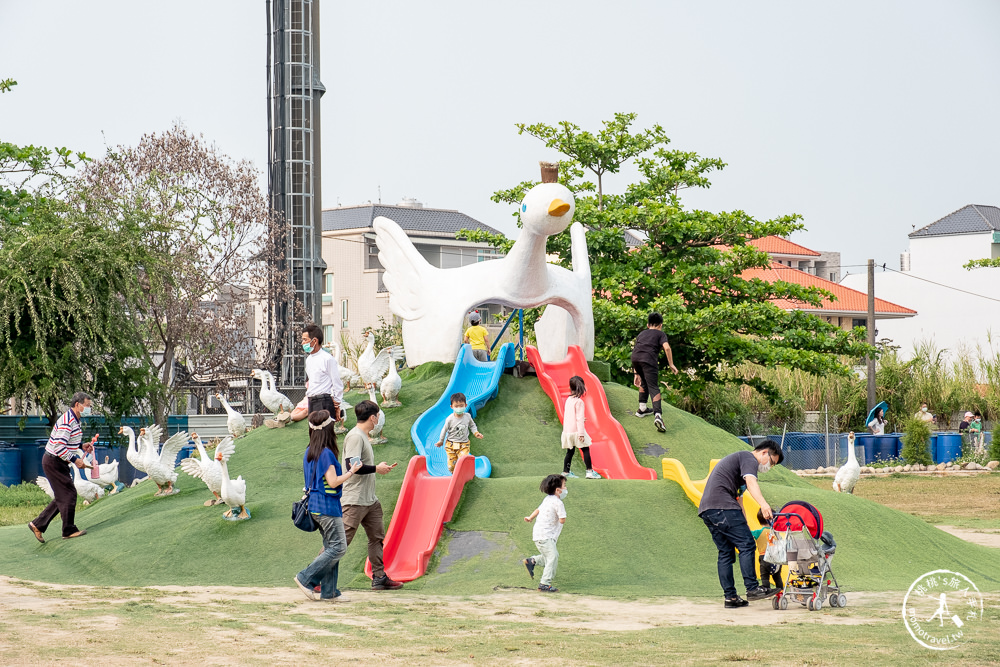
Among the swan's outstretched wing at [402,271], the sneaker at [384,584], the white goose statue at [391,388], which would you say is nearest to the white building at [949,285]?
the swan's outstretched wing at [402,271]

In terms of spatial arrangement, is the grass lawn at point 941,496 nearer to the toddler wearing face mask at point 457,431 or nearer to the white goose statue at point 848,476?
the white goose statue at point 848,476

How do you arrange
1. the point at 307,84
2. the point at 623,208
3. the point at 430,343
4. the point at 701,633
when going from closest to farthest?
the point at 701,633 → the point at 430,343 → the point at 623,208 → the point at 307,84

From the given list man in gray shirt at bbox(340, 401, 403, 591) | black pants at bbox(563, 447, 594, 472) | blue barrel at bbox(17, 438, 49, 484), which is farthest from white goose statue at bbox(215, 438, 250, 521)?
blue barrel at bbox(17, 438, 49, 484)

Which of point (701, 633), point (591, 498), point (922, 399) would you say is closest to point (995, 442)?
point (922, 399)

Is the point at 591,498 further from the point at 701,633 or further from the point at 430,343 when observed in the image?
the point at 430,343

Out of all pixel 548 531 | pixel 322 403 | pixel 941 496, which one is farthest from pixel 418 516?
pixel 941 496

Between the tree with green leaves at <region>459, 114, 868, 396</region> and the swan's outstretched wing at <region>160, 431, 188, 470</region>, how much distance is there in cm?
1192

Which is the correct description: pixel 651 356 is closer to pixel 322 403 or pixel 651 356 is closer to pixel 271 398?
pixel 271 398

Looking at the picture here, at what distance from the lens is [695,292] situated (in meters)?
25.0

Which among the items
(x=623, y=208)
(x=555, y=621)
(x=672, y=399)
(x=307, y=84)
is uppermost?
(x=307, y=84)

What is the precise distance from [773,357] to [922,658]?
1761 cm

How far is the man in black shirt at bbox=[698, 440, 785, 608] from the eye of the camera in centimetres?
883

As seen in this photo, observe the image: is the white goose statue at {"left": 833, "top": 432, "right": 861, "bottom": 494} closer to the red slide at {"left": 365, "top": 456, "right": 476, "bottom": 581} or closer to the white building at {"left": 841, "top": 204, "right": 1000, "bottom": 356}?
the red slide at {"left": 365, "top": 456, "right": 476, "bottom": 581}

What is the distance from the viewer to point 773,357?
2392cm
